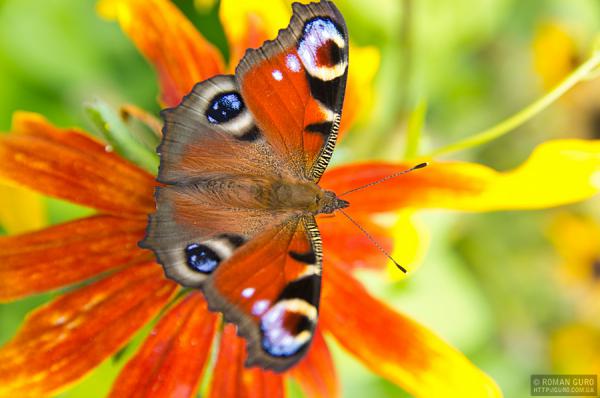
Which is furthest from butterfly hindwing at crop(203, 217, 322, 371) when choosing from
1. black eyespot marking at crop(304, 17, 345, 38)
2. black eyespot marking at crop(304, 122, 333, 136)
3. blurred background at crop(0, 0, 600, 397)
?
blurred background at crop(0, 0, 600, 397)

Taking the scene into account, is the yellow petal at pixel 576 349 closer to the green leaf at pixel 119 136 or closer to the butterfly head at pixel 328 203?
the butterfly head at pixel 328 203

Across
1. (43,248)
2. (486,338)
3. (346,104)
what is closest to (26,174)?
(43,248)

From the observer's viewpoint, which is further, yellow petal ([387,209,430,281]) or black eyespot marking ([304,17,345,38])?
yellow petal ([387,209,430,281])

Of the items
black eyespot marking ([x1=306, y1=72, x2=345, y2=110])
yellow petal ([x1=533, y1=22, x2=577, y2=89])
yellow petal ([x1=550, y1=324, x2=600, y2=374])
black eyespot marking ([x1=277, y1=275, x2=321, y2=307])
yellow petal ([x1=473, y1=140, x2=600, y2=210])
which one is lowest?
black eyespot marking ([x1=277, y1=275, x2=321, y2=307])

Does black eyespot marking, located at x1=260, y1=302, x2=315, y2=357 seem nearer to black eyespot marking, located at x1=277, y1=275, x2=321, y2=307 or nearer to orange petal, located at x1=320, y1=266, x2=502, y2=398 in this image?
black eyespot marking, located at x1=277, y1=275, x2=321, y2=307

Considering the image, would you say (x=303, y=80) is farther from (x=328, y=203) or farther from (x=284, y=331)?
(x=284, y=331)

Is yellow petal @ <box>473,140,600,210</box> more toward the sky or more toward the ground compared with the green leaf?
more toward the sky

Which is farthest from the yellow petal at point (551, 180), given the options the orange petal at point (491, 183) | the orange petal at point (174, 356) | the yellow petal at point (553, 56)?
the yellow petal at point (553, 56)
